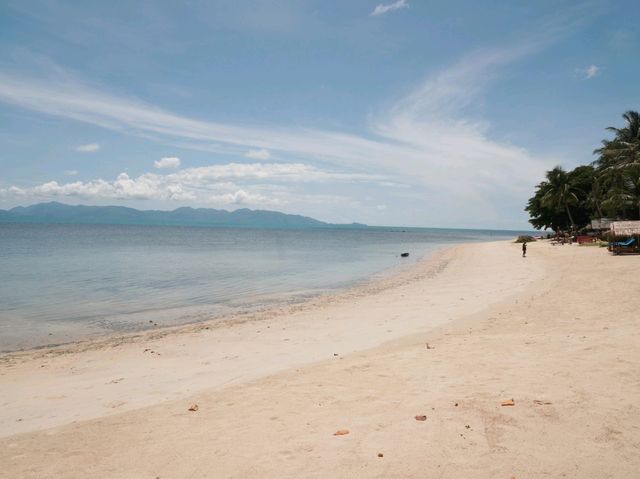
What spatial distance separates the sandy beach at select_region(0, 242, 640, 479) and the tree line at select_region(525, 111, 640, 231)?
40.5m

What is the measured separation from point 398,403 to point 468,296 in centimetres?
1254

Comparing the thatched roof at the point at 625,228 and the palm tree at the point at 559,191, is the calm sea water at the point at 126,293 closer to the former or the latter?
the thatched roof at the point at 625,228

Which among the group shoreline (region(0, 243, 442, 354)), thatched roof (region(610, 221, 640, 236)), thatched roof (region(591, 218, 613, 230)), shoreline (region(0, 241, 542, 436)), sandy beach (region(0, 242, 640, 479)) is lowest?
shoreline (region(0, 243, 442, 354))

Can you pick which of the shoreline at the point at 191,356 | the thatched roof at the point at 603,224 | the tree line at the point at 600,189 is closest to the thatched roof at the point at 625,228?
the tree line at the point at 600,189

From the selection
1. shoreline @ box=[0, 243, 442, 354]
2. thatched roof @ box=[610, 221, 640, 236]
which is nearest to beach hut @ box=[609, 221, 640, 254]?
thatched roof @ box=[610, 221, 640, 236]

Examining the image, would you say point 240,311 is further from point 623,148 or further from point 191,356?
point 623,148

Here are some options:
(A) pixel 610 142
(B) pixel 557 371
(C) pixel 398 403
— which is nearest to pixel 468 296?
(B) pixel 557 371

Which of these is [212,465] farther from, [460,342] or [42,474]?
[460,342]

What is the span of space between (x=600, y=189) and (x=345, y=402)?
61.3 metres

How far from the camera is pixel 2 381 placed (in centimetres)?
896

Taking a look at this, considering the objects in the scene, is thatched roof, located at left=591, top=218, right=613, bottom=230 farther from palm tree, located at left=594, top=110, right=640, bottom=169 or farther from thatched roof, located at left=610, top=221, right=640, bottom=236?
thatched roof, located at left=610, top=221, right=640, bottom=236

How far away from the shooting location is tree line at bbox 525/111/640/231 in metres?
Result: 43.6

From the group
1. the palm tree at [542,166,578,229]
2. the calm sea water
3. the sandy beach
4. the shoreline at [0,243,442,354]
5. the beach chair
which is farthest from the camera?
the palm tree at [542,166,578,229]

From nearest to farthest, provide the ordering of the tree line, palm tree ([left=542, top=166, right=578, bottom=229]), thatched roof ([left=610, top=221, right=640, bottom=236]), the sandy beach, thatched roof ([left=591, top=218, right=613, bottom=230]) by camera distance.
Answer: the sandy beach < thatched roof ([left=610, top=221, right=640, bottom=236]) < the tree line < thatched roof ([left=591, top=218, right=613, bottom=230]) < palm tree ([left=542, top=166, right=578, bottom=229])
